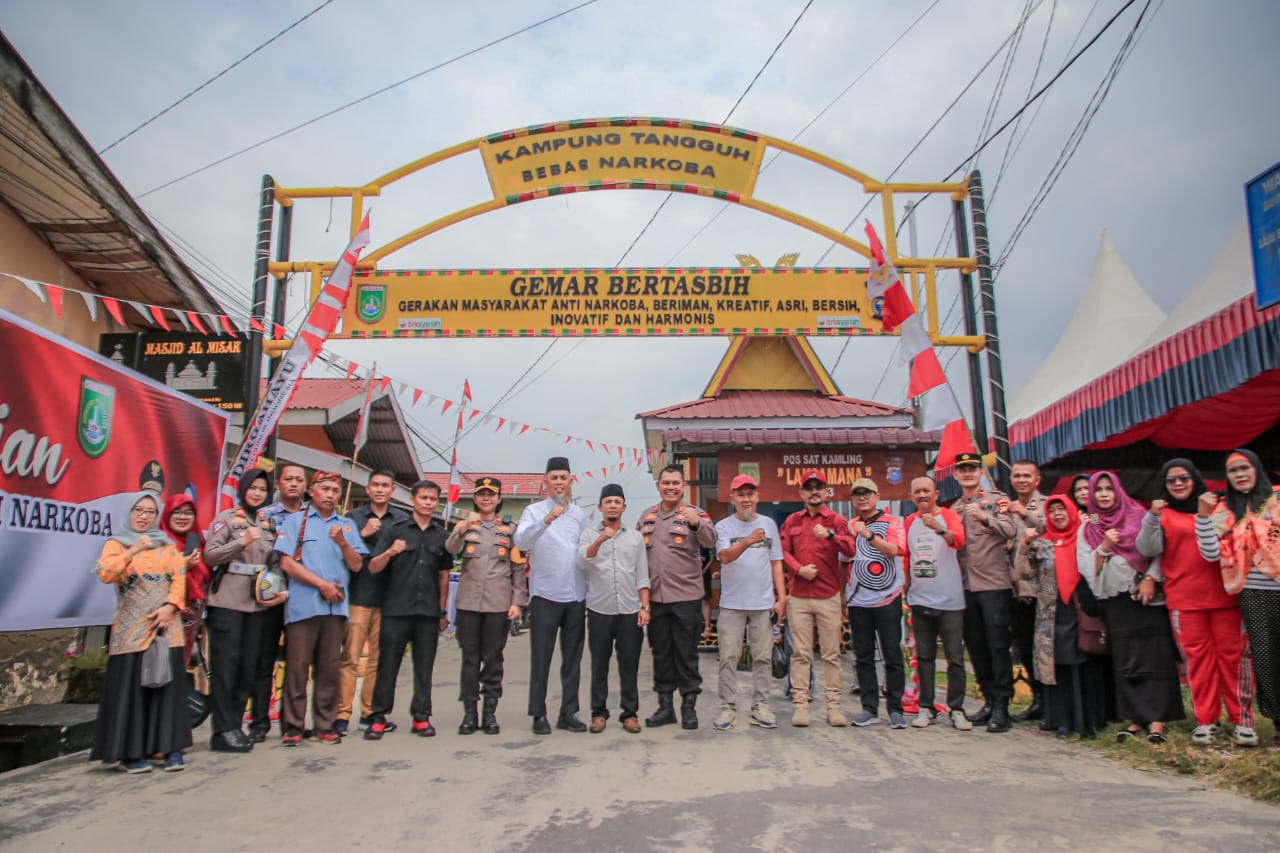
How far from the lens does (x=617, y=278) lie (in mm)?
8312

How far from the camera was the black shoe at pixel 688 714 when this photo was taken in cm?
540

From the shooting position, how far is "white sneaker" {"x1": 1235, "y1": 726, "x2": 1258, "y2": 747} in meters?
4.34

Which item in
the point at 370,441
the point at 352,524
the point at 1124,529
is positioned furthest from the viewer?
the point at 370,441

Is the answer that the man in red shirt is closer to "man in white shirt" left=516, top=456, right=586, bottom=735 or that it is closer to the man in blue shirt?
"man in white shirt" left=516, top=456, right=586, bottom=735

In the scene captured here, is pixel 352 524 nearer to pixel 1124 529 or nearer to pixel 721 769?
pixel 721 769

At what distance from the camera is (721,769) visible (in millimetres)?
4258

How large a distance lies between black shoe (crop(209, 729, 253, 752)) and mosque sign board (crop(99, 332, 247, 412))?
416cm

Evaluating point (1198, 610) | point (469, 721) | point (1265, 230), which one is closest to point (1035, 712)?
point (1198, 610)

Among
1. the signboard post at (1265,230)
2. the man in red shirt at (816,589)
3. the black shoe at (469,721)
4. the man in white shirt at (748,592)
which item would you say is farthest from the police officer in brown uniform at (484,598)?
the signboard post at (1265,230)

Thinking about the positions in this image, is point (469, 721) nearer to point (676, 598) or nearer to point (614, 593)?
point (614, 593)

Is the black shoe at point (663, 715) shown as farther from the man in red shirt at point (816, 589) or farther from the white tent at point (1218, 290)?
the white tent at point (1218, 290)

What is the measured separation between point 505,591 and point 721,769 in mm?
1937

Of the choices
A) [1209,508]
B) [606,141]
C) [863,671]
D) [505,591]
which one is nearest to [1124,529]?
[1209,508]

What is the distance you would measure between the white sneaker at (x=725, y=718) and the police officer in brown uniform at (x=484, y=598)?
143 cm
